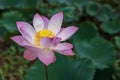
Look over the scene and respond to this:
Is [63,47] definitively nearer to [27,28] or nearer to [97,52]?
[27,28]

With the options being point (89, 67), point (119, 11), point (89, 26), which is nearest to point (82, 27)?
point (89, 26)

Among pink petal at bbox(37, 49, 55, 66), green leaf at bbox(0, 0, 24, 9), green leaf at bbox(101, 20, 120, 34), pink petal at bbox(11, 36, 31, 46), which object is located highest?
pink petal at bbox(11, 36, 31, 46)

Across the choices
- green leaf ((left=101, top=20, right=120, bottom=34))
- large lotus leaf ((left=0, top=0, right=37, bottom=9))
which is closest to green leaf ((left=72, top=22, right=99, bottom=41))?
green leaf ((left=101, top=20, right=120, bottom=34))

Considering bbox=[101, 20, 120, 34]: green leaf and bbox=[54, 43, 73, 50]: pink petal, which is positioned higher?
bbox=[54, 43, 73, 50]: pink petal

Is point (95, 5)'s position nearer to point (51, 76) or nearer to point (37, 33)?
point (51, 76)

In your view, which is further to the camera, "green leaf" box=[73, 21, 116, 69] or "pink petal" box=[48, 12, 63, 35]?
"green leaf" box=[73, 21, 116, 69]

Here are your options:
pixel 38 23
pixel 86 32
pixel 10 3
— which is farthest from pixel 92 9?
pixel 38 23

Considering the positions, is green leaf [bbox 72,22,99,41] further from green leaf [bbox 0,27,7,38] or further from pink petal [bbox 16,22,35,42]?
pink petal [bbox 16,22,35,42]
